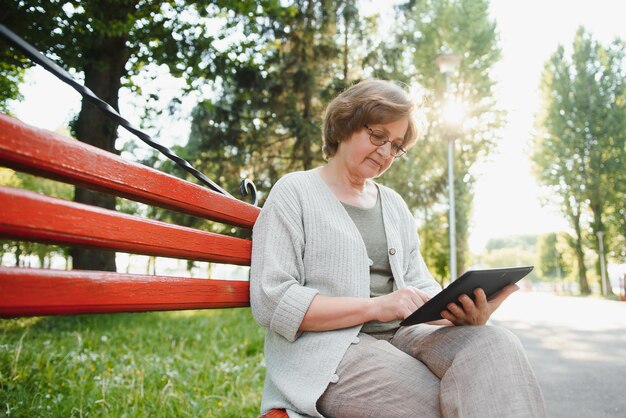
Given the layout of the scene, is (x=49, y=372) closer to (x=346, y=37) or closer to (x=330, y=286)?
(x=330, y=286)

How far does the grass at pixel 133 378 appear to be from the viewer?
2.83 metres

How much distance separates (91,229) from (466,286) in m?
1.05

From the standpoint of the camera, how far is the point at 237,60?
10.1 metres

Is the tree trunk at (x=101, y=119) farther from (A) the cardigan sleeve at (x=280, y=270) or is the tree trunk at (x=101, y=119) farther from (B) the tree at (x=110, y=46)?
(A) the cardigan sleeve at (x=280, y=270)

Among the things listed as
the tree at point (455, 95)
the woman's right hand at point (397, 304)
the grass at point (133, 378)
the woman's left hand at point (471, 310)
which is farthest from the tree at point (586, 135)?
the woman's right hand at point (397, 304)

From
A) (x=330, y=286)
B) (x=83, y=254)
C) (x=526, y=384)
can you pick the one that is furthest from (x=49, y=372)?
(x=83, y=254)

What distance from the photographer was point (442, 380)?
164 cm

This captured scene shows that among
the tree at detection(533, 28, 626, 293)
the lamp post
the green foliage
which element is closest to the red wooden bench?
the tree at detection(533, 28, 626, 293)

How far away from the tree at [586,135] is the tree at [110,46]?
22.4 metres

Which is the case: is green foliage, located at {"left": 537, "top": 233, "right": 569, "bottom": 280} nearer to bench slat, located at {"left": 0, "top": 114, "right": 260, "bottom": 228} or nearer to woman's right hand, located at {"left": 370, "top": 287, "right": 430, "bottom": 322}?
woman's right hand, located at {"left": 370, "top": 287, "right": 430, "bottom": 322}

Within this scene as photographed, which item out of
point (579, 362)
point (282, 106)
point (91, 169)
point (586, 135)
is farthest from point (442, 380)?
point (586, 135)

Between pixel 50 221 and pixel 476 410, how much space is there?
1.12 metres

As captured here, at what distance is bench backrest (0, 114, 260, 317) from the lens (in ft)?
3.01

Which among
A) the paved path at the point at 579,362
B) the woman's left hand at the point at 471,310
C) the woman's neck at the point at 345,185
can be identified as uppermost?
the woman's neck at the point at 345,185
